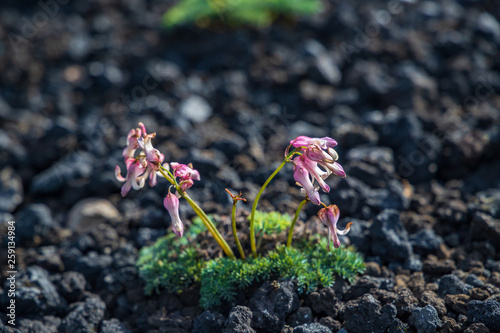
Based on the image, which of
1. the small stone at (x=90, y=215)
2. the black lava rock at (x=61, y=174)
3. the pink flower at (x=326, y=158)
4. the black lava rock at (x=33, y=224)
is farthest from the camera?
the black lava rock at (x=61, y=174)

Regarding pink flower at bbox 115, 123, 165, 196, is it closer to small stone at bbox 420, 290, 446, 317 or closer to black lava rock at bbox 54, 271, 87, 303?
black lava rock at bbox 54, 271, 87, 303

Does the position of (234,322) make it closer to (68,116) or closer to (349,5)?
(68,116)

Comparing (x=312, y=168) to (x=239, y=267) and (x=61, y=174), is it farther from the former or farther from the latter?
(x=61, y=174)

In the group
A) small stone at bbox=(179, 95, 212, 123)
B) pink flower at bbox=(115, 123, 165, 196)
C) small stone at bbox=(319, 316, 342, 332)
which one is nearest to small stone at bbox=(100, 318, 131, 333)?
pink flower at bbox=(115, 123, 165, 196)

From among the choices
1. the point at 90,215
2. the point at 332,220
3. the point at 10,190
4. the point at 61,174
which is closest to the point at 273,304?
the point at 332,220

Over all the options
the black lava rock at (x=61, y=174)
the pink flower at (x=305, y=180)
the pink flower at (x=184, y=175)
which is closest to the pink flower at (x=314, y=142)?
the pink flower at (x=305, y=180)

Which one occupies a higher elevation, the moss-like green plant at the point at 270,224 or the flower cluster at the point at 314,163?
the flower cluster at the point at 314,163

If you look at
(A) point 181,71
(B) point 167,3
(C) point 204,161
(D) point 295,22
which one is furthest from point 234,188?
(B) point 167,3

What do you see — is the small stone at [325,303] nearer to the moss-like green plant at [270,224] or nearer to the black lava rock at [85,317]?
the moss-like green plant at [270,224]
